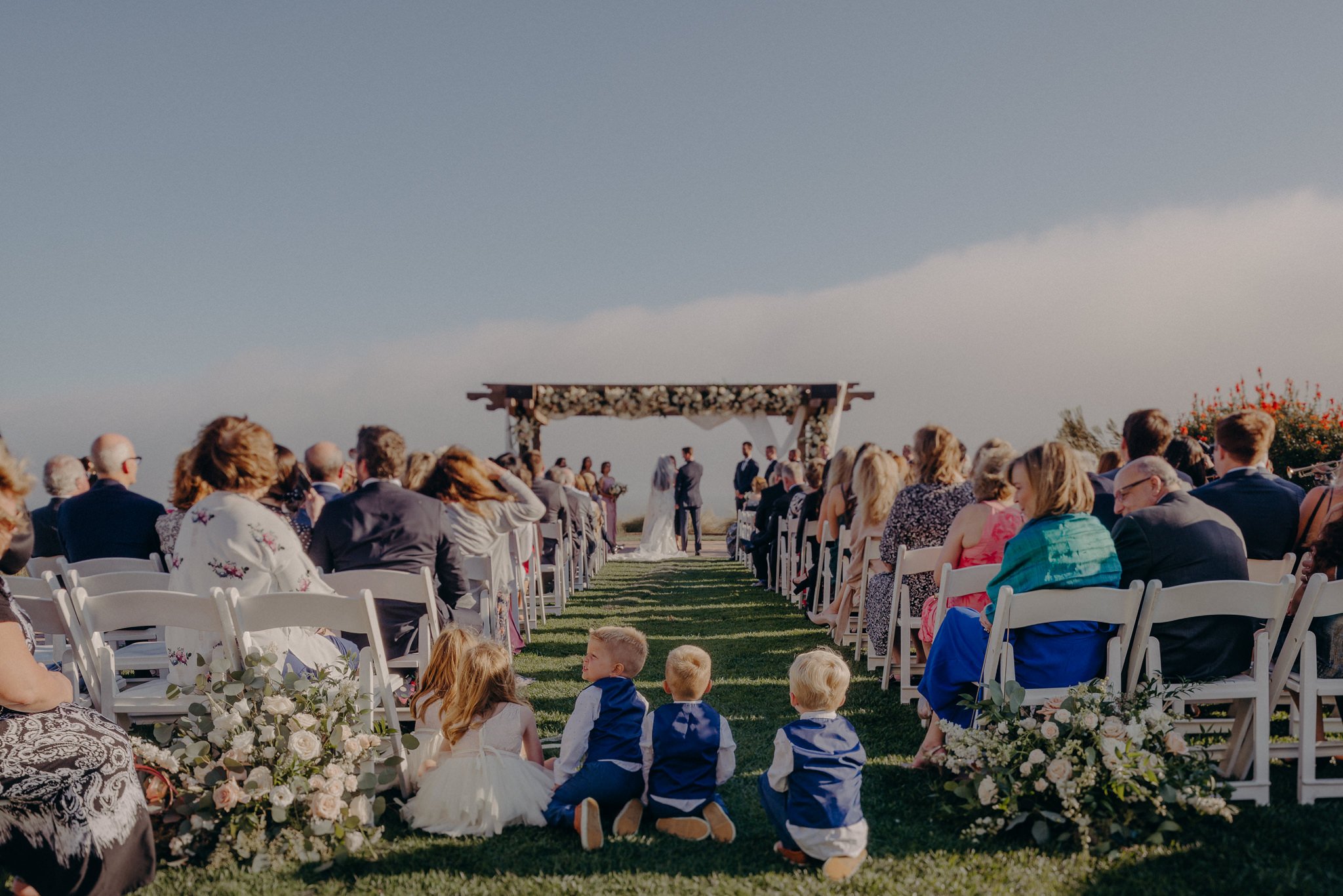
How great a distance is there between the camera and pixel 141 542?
567 centimetres

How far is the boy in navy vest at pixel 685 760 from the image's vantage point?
3.38 m

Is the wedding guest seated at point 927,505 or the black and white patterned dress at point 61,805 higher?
the wedding guest seated at point 927,505

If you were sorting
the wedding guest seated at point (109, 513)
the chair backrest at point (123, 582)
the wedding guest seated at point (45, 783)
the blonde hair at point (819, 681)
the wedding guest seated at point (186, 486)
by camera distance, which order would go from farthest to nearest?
the wedding guest seated at point (109, 513), the chair backrest at point (123, 582), the wedding guest seated at point (186, 486), the blonde hair at point (819, 681), the wedding guest seated at point (45, 783)

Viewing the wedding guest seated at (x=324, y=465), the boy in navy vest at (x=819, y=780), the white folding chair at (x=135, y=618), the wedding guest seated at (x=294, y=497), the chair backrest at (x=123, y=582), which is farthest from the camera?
the wedding guest seated at (x=324, y=465)

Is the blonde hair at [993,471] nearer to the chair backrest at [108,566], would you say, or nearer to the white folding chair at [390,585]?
the white folding chair at [390,585]

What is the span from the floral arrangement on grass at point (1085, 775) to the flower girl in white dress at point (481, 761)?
1527 millimetres

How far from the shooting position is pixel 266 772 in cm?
316

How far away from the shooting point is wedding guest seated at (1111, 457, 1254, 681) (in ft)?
12.5

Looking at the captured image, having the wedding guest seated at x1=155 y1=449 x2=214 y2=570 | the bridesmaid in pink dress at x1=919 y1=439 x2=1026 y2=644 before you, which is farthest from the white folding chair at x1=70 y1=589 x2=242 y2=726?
the bridesmaid in pink dress at x1=919 y1=439 x2=1026 y2=644

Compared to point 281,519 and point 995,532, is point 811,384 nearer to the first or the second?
point 995,532

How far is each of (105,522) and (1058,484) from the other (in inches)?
203

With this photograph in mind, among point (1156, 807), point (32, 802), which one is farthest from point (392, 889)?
point (1156, 807)

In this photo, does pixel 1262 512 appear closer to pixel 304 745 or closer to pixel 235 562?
pixel 304 745

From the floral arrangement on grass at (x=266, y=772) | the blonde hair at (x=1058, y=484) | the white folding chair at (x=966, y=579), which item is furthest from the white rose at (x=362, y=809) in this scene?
the blonde hair at (x=1058, y=484)
